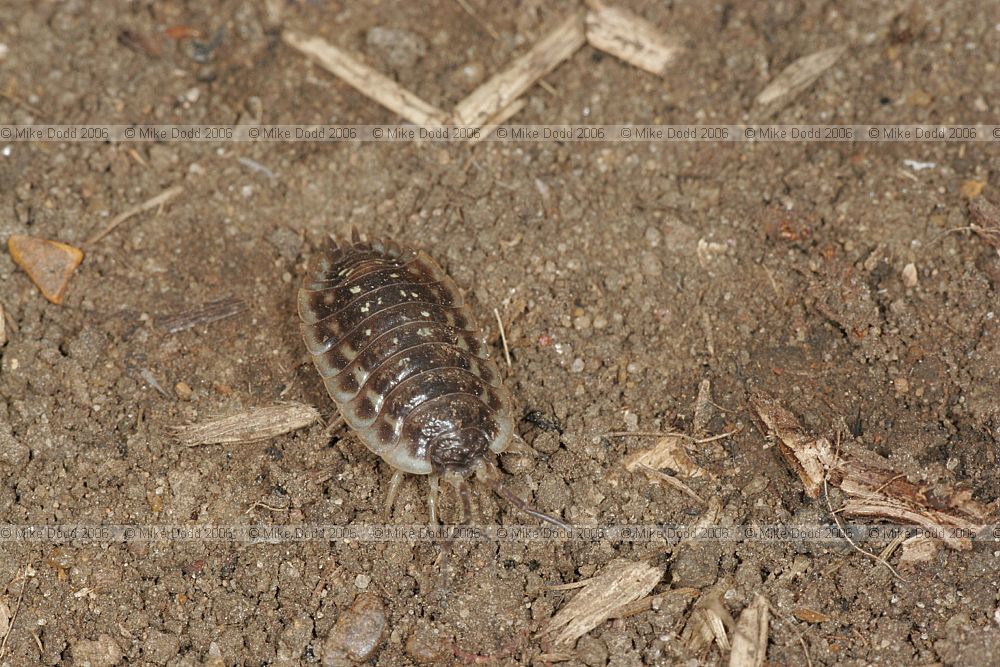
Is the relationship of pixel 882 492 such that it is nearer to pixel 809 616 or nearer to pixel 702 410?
pixel 809 616

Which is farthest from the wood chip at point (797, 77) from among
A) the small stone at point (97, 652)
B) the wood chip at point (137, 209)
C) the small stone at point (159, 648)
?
the small stone at point (97, 652)

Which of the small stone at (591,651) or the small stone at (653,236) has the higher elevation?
the small stone at (653,236)

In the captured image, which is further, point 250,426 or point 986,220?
point 986,220

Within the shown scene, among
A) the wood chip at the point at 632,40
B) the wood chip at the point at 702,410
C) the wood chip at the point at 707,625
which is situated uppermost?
the wood chip at the point at 632,40

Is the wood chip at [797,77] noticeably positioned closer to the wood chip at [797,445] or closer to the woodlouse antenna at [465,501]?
the wood chip at [797,445]

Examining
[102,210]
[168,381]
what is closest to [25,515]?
[168,381]

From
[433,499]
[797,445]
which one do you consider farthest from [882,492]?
[433,499]
